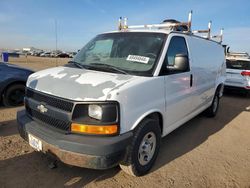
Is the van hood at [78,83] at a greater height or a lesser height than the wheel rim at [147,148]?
greater

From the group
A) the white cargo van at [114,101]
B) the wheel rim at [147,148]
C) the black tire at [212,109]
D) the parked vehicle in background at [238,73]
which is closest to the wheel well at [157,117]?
the white cargo van at [114,101]

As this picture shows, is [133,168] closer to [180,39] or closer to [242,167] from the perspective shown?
[242,167]

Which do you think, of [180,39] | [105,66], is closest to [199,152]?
[180,39]

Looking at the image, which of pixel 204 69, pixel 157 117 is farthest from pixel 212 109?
pixel 157 117

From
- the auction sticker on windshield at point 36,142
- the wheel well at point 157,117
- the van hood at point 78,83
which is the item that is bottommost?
the auction sticker on windshield at point 36,142

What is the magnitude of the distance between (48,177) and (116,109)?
58.5 inches

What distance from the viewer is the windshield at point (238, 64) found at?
934cm

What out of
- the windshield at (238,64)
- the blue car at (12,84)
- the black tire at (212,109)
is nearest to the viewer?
the blue car at (12,84)

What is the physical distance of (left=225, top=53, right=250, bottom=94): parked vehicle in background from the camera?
9.23 meters

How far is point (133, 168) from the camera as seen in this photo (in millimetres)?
2930

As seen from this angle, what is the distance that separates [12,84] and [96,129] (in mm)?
4708

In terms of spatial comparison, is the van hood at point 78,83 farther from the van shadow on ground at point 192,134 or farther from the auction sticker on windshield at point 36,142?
the van shadow on ground at point 192,134

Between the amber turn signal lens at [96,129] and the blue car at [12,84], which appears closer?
the amber turn signal lens at [96,129]

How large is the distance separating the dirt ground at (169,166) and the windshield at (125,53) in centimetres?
153
